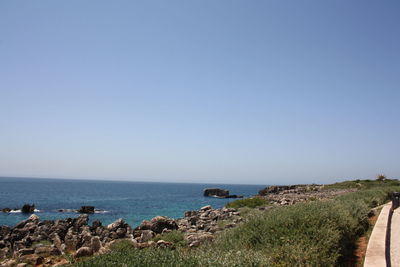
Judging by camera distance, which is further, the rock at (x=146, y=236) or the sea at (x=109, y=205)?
the sea at (x=109, y=205)

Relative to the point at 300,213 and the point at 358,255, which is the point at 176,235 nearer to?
the point at 300,213

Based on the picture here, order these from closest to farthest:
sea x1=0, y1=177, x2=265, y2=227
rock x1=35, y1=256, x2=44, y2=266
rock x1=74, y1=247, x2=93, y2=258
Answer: rock x1=35, y1=256, x2=44, y2=266 < rock x1=74, y1=247, x2=93, y2=258 < sea x1=0, y1=177, x2=265, y2=227

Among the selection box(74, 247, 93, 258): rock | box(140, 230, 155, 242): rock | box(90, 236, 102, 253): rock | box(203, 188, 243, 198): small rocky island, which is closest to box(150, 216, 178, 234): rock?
box(140, 230, 155, 242): rock

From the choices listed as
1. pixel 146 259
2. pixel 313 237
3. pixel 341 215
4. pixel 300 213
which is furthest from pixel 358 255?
pixel 146 259

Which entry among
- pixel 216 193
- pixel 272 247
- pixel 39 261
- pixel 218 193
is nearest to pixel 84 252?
pixel 39 261

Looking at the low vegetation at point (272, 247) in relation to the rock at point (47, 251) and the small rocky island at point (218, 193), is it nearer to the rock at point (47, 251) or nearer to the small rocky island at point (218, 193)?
the rock at point (47, 251)

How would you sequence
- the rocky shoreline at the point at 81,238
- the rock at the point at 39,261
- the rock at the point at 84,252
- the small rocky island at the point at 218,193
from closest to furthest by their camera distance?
1. the rock at the point at 39,261
2. the rock at the point at 84,252
3. the rocky shoreline at the point at 81,238
4. the small rocky island at the point at 218,193

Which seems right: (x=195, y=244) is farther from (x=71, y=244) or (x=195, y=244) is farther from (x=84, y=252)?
(x=71, y=244)

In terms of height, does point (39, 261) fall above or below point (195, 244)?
below

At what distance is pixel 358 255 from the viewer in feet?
28.9

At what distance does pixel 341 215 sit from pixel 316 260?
4401 mm

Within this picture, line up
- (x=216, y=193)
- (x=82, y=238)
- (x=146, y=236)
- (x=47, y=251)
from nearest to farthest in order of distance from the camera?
1. (x=47, y=251)
2. (x=146, y=236)
3. (x=82, y=238)
4. (x=216, y=193)

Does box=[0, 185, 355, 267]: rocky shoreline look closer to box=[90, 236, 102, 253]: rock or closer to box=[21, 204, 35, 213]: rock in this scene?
box=[90, 236, 102, 253]: rock

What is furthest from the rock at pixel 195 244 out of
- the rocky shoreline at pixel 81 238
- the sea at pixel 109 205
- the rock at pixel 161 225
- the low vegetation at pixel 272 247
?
the sea at pixel 109 205
